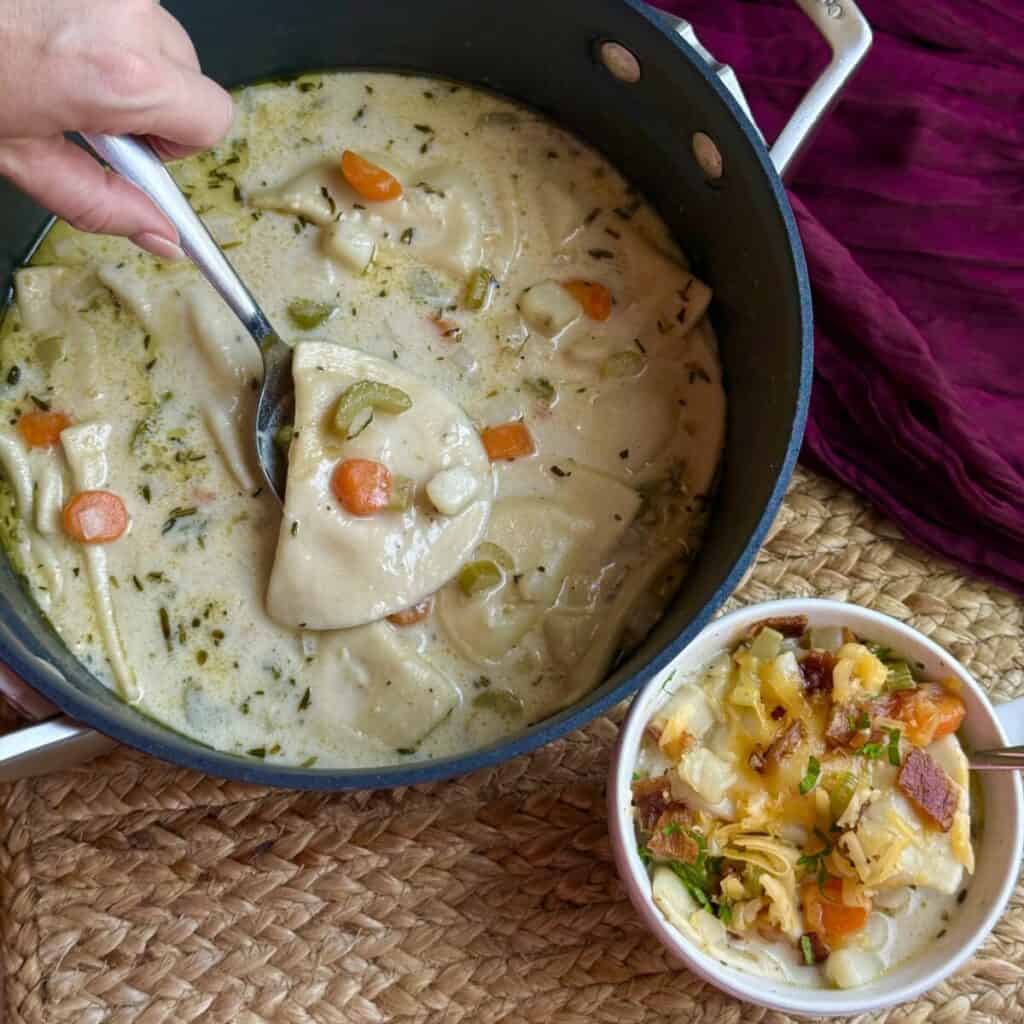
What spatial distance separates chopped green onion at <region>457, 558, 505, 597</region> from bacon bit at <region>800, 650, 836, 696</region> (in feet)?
1.84

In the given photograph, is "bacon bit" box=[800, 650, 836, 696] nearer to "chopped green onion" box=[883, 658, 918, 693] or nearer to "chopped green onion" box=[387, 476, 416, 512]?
"chopped green onion" box=[883, 658, 918, 693]

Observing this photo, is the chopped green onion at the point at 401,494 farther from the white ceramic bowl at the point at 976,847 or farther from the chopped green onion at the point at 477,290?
the white ceramic bowl at the point at 976,847

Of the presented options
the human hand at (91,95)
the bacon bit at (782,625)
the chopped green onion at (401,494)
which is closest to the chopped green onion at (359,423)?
the chopped green onion at (401,494)

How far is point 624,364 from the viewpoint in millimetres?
2465

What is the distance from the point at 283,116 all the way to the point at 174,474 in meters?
0.81

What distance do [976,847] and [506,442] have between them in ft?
3.58

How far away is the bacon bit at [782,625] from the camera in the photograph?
221 cm

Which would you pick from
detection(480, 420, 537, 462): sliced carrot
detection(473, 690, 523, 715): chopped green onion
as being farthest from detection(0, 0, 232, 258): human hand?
detection(473, 690, 523, 715): chopped green onion

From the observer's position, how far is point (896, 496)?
256cm

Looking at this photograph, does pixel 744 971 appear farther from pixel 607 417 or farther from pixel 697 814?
pixel 607 417

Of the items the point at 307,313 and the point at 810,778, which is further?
the point at 307,313

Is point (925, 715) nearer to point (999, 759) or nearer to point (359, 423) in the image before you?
point (999, 759)

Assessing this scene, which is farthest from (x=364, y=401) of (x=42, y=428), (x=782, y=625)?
(x=782, y=625)

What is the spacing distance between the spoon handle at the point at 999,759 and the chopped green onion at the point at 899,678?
0.16 meters
